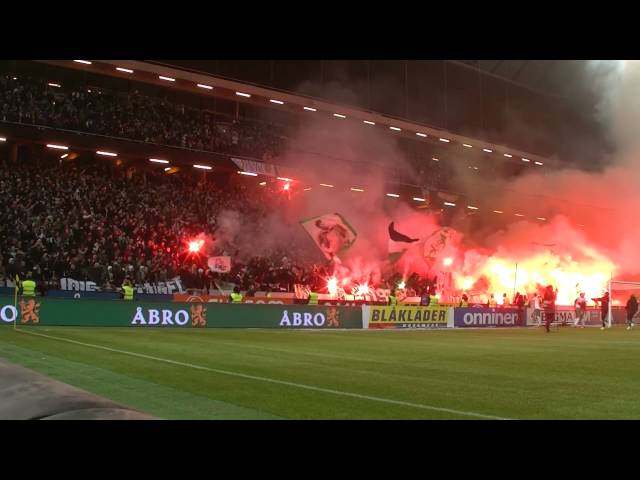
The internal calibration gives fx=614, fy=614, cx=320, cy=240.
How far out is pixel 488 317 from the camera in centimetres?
2502

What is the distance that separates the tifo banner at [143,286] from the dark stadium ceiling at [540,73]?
60.9 feet

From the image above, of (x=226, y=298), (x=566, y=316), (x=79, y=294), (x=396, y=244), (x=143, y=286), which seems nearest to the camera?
(x=79, y=294)

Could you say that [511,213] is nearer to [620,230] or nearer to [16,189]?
[620,230]

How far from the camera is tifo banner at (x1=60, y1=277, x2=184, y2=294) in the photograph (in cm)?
2009

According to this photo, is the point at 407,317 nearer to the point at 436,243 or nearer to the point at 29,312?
the point at 29,312

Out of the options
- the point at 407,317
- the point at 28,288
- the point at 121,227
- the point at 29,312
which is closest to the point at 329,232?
the point at 407,317

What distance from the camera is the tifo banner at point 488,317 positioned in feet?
78.2

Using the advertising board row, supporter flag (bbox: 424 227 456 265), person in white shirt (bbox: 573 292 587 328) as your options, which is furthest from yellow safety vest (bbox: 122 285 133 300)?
supporter flag (bbox: 424 227 456 265)

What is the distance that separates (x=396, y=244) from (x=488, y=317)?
28.7ft

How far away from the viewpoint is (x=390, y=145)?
31812mm

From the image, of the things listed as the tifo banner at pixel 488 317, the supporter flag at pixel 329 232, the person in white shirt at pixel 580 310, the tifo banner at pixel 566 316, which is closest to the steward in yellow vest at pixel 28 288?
the supporter flag at pixel 329 232

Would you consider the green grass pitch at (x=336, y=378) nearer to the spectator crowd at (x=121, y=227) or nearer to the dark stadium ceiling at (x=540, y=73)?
the spectator crowd at (x=121, y=227)

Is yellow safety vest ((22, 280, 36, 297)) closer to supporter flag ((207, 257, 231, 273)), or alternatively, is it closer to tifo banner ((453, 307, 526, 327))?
supporter flag ((207, 257, 231, 273))
